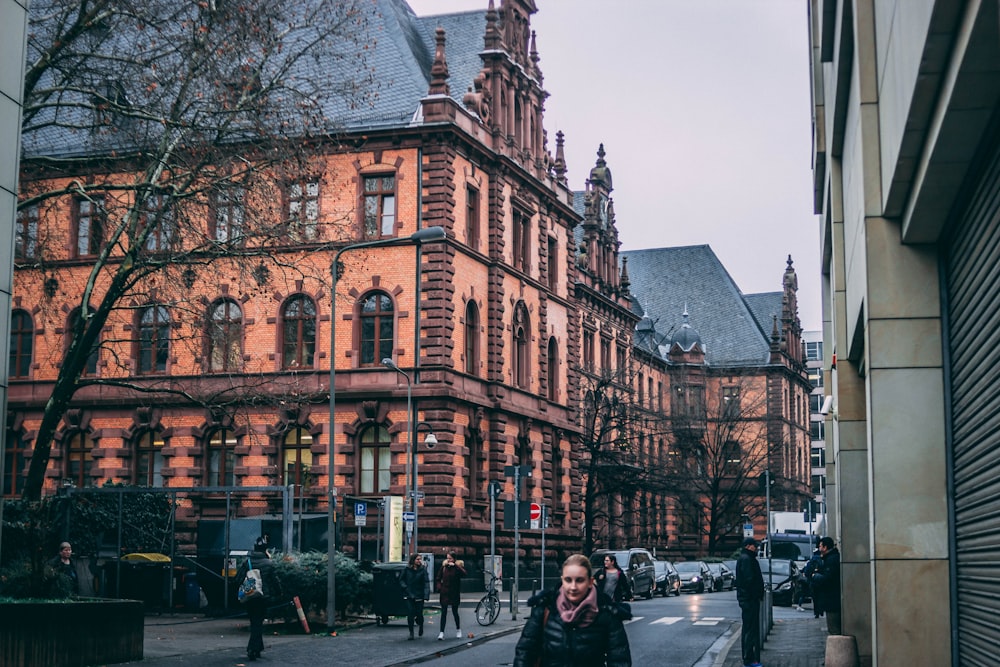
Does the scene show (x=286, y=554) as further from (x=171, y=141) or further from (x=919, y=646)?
(x=919, y=646)

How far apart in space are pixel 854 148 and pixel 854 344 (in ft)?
12.3

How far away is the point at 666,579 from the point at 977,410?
45661 mm

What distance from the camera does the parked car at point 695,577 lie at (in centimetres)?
6053

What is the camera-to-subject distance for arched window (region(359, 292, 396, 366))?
→ 4928 centimetres

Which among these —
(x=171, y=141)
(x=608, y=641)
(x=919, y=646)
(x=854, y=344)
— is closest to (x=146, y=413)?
(x=171, y=141)

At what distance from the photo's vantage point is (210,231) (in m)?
48.6

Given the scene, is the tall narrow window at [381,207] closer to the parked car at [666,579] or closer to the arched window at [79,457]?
the arched window at [79,457]

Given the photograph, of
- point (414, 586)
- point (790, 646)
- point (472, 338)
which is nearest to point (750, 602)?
point (790, 646)

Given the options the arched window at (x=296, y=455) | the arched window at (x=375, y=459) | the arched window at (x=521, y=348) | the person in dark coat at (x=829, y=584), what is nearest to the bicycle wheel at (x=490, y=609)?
the person in dark coat at (x=829, y=584)

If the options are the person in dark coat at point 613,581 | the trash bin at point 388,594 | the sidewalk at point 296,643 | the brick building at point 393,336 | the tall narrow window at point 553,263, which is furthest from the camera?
the tall narrow window at point 553,263

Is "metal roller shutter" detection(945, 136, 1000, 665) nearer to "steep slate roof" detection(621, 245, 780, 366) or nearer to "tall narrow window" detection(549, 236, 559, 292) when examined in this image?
"tall narrow window" detection(549, 236, 559, 292)

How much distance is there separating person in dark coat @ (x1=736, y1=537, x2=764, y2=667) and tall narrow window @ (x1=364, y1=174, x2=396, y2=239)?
30.1m

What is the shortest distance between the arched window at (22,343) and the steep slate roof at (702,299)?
205 feet

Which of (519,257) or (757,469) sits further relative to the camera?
(757,469)
